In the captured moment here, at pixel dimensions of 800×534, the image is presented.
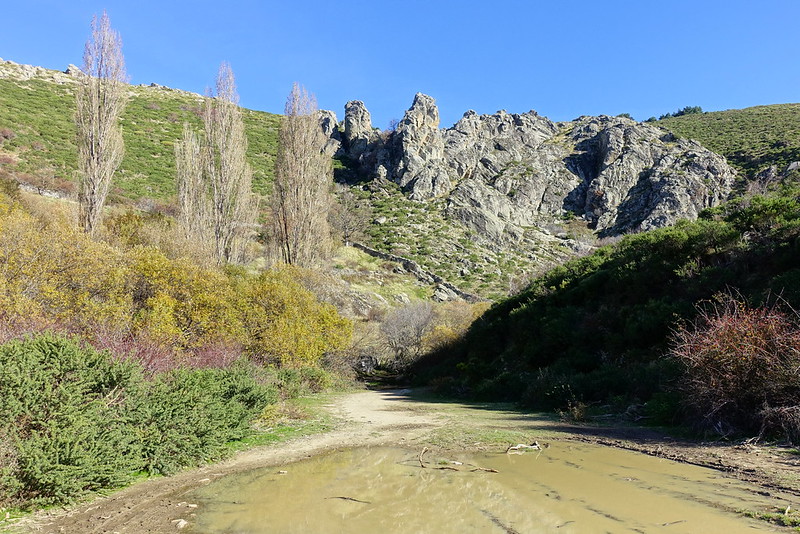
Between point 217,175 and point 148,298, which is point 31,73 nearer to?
point 217,175

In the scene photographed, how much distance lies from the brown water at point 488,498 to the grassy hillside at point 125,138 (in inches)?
1282

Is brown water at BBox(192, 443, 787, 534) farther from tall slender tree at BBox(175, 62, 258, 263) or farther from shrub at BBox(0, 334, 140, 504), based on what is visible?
tall slender tree at BBox(175, 62, 258, 263)

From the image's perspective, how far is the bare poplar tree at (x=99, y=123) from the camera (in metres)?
20.2

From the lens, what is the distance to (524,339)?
20250mm

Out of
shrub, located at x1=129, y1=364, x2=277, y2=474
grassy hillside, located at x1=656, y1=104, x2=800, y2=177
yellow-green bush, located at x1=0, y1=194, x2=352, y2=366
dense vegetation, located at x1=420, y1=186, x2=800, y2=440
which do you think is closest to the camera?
shrub, located at x1=129, y1=364, x2=277, y2=474

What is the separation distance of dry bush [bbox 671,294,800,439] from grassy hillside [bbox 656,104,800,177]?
1717 inches

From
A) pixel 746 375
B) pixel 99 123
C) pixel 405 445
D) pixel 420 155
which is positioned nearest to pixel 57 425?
pixel 405 445

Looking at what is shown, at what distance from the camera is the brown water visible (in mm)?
4199

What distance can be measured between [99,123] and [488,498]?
24544 mm

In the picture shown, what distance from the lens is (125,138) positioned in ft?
174

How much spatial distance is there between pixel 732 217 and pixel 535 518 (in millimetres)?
17485

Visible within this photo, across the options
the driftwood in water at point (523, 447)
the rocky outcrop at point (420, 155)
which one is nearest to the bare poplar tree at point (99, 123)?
the driftwood in water at point (523, 447)

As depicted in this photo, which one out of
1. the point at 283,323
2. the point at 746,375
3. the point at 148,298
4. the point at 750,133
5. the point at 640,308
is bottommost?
the point at 746,375

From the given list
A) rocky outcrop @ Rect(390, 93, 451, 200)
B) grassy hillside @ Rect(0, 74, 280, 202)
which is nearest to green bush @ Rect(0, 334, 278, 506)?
grassy hillside @ Rect(0, 74, 280, 202)
